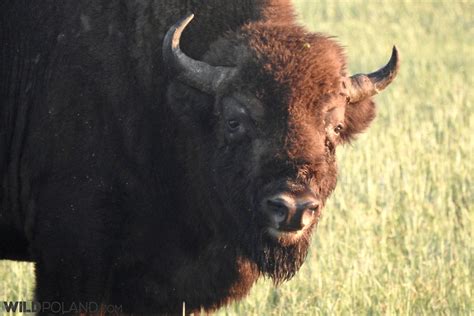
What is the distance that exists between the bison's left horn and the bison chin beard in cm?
94

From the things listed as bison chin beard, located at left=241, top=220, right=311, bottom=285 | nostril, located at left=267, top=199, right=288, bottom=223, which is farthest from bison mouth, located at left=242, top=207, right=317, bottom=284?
nostril, located at left=267, top=199, right=288, bottom=223

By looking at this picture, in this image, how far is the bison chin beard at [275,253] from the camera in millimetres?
6062

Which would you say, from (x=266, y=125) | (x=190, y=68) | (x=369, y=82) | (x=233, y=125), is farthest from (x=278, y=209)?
(x=369, y=82)

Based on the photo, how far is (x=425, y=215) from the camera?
9.80 m

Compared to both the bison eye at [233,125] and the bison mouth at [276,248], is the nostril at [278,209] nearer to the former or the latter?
the bison mouth at [276,248]

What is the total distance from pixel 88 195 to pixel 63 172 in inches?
8.2

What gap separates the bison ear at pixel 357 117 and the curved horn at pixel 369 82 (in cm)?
7

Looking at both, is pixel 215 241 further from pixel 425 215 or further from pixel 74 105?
pixel 425 215

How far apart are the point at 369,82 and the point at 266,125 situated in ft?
3.22

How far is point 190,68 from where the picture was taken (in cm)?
629

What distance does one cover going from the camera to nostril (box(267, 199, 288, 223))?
564 cm

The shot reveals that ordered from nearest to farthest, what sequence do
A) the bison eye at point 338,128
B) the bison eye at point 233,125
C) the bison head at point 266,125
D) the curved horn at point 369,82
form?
the bison head at point 266,125 → the bison eye at point 233,125 → the bison eye at point 338,128 → the curved horn at point 369,82

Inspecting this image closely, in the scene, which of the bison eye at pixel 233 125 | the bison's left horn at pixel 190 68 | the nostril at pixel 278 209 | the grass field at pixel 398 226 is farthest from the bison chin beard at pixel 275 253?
the grass field at pixel 398 226

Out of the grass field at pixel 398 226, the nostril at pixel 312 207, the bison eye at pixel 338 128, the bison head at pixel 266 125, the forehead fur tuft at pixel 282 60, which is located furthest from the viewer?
the grass field at pixel 398 226
